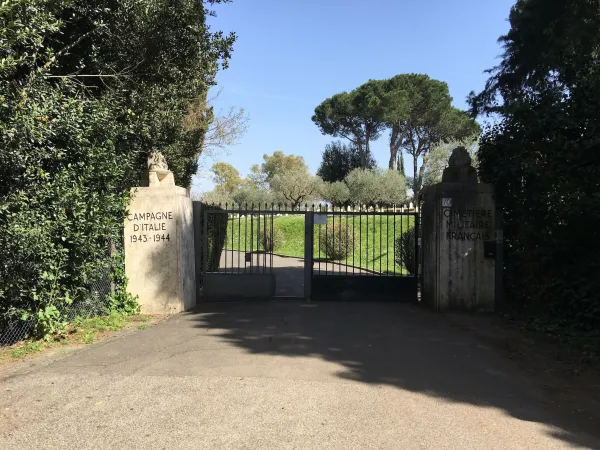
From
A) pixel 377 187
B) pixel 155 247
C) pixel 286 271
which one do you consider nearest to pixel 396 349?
pixel 155 247

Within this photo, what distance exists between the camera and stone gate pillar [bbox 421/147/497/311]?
8.77m

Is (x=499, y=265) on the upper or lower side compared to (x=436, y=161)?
lower

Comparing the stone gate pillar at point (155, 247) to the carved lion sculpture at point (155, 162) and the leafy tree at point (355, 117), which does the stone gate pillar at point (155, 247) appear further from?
the leafy tree at point (355, 117)

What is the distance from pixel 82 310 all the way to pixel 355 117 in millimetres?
43811

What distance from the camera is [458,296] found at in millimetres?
8828

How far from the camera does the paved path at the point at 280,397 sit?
3.57 metres

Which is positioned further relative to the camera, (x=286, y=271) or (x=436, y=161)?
(x=436, y=161)

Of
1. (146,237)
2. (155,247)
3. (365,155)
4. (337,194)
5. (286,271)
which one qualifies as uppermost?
(365,155)

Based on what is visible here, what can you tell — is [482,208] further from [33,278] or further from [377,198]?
[377,198]

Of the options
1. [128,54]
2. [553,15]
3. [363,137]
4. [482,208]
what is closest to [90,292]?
[128,54]

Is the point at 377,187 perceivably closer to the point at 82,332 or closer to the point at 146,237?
the point at 146,237

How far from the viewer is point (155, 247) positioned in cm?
884

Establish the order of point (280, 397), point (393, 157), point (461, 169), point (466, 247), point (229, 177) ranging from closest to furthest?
point (280, 397), point (466, 247), point (461, 169), point (393, 157), point (229, 177)

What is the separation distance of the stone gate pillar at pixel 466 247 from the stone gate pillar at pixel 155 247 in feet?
16.7
